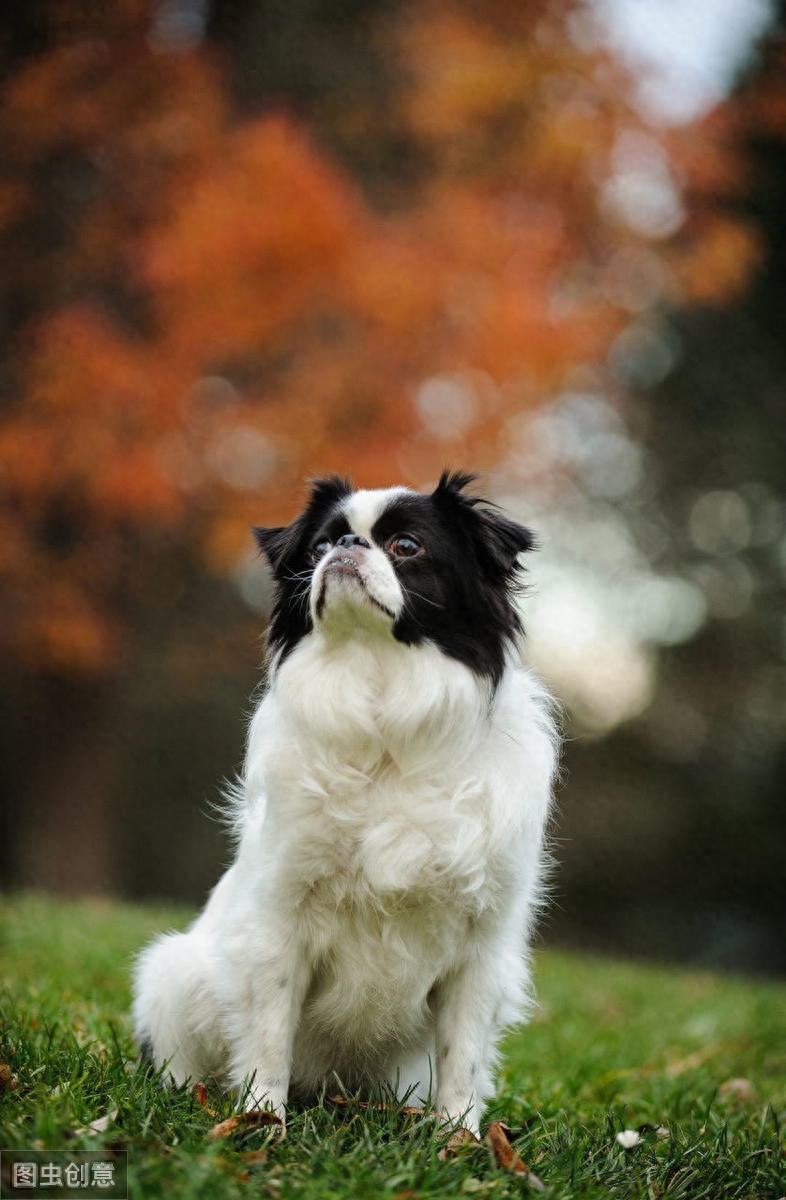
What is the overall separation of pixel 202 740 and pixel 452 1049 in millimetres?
8968

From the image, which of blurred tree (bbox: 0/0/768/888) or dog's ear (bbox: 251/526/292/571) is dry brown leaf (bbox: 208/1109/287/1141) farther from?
blurred tree (bbox: 0/0/768/888)

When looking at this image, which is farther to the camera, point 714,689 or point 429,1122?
point 714,689

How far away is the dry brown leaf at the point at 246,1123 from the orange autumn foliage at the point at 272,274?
6.23m

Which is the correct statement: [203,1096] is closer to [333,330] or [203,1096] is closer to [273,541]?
[273,541]

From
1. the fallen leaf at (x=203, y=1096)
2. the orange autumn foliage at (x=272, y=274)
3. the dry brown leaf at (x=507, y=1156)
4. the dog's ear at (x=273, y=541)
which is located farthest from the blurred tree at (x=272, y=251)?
the dry brown leaf at (x=507, y=1156)

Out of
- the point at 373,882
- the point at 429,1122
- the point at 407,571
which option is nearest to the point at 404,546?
the point at 407,571

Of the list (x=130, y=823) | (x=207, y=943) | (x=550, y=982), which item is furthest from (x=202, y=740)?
(x=207, y=943)

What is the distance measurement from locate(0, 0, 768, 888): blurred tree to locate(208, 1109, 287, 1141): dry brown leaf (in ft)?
20.4

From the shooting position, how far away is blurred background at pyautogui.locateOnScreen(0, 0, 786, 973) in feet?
27.9

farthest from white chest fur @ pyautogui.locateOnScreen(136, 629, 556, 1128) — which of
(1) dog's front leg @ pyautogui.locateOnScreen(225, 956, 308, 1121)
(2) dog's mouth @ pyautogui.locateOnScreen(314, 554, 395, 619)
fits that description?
(2) dog's mouth @ pyautogui.locateOnScreen(314, 554, 395, 619)

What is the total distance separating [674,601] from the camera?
11.2 metres

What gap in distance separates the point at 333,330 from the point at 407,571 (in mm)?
6168

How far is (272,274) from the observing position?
8523mm

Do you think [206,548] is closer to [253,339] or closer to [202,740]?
[253,339]
